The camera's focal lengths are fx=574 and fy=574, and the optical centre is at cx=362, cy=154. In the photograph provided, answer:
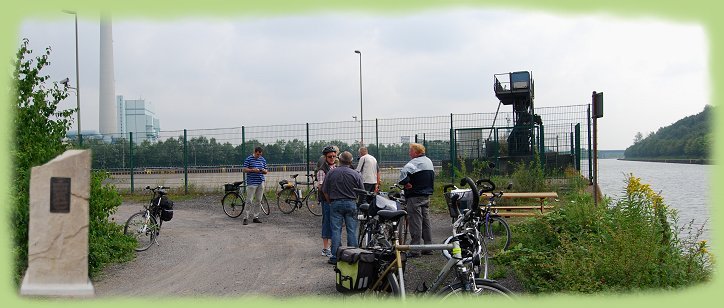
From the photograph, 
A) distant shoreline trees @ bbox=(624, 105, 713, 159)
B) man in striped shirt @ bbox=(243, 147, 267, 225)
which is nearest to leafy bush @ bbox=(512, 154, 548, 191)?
man in striped shirt @ bbox=(243, 147, 267, 225)

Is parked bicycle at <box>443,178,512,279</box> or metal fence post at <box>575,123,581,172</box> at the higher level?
metal fence post at <box>575,123,581,172</box>

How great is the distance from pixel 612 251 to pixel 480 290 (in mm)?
2465

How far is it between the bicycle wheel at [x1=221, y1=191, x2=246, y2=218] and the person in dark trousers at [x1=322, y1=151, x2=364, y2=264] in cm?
603

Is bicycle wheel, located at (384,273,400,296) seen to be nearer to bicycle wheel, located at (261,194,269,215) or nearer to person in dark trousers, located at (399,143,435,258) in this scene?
person in dark trousers, located at (399,143,435,258)

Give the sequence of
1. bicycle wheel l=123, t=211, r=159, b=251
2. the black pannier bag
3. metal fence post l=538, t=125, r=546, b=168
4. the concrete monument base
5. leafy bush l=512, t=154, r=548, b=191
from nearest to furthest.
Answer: the concrete monument base < bicycle wheel l=123, t=211, r=159, b=251 < the black pannier bag < leafy bush l=512, t=154, r=548, b=191 < metal fence post l=538, t=125, r=546, b=168

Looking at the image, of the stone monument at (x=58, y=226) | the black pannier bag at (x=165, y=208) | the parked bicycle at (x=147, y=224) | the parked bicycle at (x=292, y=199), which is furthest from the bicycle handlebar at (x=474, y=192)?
the parked bicycle at (x=292, y=199)

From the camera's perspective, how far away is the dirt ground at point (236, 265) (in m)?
6.72

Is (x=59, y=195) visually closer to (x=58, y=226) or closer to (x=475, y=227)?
(x=58, y=226)

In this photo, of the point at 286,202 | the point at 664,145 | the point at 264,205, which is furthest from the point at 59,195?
the point at 664,145

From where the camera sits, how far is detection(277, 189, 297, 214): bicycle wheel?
46.1ft

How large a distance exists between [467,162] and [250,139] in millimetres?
6655

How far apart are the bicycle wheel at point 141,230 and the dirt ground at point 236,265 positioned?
21cm

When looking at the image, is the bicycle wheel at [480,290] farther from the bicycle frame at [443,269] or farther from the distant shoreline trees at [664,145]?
the distant shoreline trees at [664,145]

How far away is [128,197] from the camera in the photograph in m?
18.5
